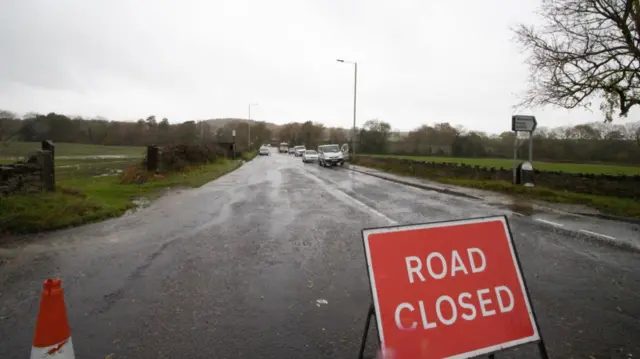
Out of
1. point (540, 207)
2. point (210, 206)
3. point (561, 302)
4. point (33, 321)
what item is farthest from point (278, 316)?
point (540, 207)

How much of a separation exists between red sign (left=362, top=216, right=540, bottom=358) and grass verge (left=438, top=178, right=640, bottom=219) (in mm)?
9601

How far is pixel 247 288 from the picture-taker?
15.5 feet

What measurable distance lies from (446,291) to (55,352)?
2.77 metres

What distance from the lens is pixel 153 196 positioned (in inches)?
525

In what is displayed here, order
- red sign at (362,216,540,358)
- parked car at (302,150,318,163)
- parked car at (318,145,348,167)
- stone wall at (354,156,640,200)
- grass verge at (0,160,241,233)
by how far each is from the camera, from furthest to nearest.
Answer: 1. parked car at (302,150,318,163)
2. parked car at (318,145,348,167)
3. stone wall at (354,156,640,200)
4. grass verge at (0,160,241,233)
5. red sign at (362,216,540,358)

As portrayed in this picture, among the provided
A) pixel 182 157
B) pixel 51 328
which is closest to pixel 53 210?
pixel 51 328

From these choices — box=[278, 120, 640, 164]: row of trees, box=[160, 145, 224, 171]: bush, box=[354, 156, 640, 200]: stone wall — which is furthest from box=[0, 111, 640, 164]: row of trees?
box=[354, 156, 640, 200]: stone wall

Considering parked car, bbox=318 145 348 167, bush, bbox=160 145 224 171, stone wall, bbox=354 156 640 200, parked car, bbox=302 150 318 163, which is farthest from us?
parked car, bbox=302 150 318 163

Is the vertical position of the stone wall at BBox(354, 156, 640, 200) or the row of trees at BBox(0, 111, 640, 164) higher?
the row of trees at BBox(0, 111, 640, 164)

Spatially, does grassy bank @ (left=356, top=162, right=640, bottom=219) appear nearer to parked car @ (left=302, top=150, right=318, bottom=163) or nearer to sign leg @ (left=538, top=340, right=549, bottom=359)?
sign leg @ (left=538, top=340, right=549, bottom=359)

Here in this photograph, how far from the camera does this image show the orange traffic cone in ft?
8.27

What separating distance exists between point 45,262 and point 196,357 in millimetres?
4007

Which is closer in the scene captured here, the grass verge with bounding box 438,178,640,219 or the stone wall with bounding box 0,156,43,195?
the stone wall with bounding box 0,156,43,195

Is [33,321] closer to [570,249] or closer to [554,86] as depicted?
[570,249]
